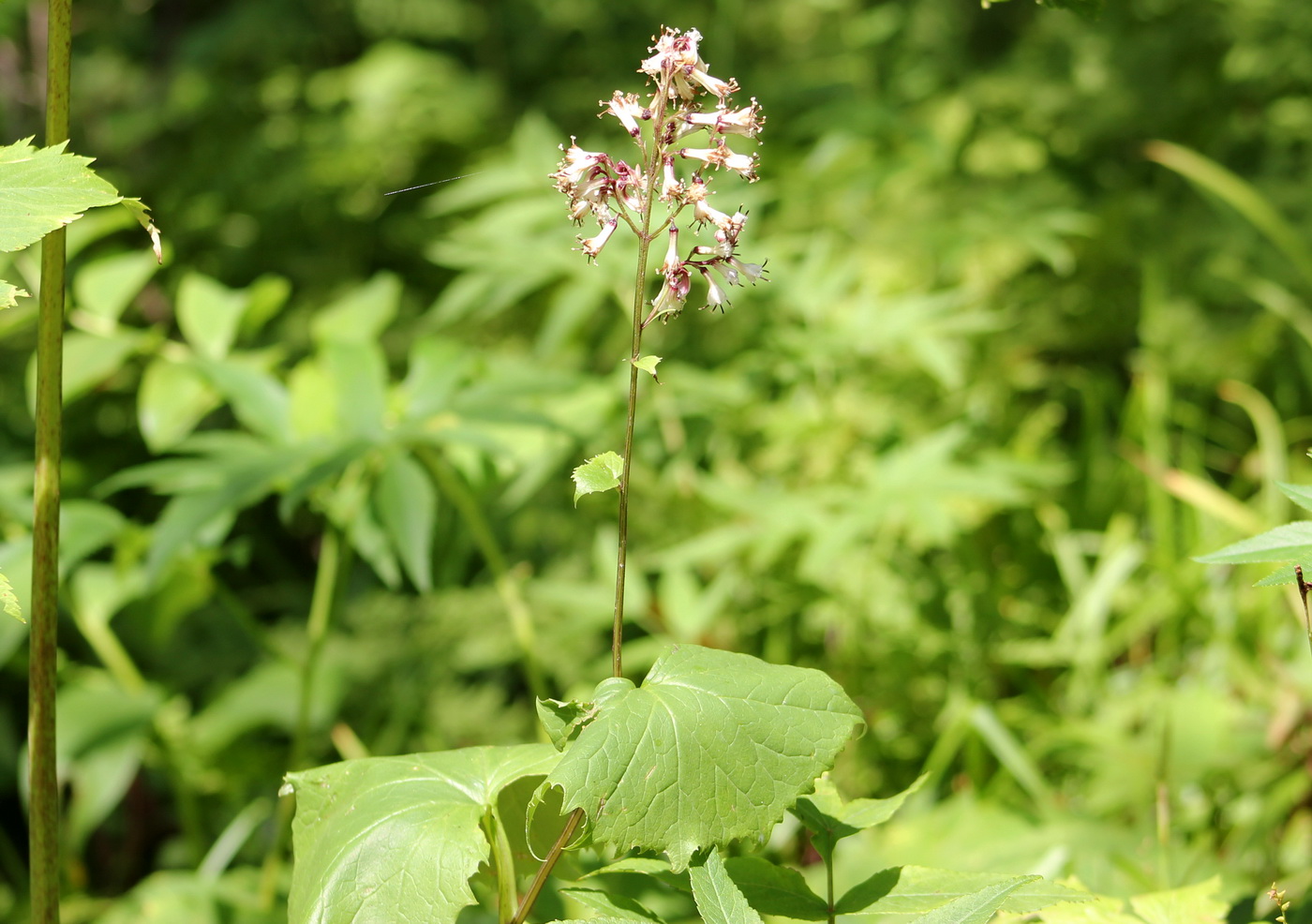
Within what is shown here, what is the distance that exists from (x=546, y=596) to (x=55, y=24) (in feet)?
4.05

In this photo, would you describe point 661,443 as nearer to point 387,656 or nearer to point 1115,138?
point 387,656

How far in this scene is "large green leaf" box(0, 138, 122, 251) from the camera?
0.58 metres

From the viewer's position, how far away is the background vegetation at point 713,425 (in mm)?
1404

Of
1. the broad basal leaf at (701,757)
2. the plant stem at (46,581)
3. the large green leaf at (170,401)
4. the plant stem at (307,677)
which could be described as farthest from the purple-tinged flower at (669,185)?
the large green leaf at (170,401)

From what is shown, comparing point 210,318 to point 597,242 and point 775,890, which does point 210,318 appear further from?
point 775,890

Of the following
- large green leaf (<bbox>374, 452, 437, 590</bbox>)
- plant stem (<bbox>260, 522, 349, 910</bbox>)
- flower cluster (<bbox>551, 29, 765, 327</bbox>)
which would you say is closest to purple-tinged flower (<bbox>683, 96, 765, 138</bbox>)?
flower cluster (<bbox>551, 29, 765, 327</bbox>)

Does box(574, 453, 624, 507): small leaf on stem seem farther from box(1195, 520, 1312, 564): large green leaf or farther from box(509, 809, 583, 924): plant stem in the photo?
box(1195, 520, 1312, 564): large green leaf

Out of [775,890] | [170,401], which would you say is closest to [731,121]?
[775,890]

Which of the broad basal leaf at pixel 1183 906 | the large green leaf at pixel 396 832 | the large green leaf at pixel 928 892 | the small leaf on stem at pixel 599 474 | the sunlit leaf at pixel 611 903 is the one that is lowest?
the broad basal leaf at pixel 1183 906

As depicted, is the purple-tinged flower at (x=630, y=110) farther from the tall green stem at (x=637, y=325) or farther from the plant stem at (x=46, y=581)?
the plant stem at (x=46, y=581)

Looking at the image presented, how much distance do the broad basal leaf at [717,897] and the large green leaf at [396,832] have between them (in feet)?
0.38

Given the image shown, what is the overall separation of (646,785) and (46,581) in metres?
0.45

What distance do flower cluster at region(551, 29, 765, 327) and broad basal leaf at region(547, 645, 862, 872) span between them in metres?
0.23

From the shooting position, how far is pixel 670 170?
65 centimetres
